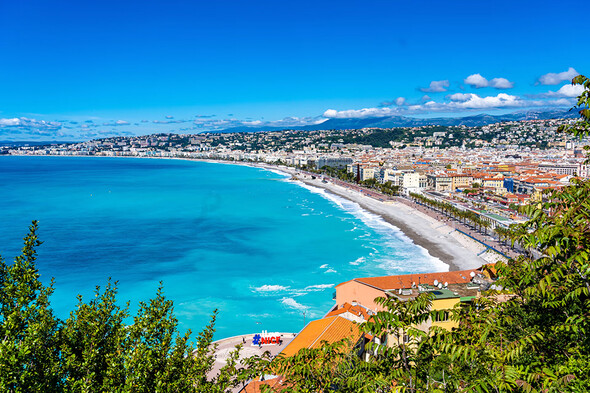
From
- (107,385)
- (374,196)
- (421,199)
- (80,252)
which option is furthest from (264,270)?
(374,196)

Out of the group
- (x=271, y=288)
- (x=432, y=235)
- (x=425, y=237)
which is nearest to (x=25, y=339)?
(x=271, y=288)

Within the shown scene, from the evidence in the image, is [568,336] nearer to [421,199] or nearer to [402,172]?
[421,199]

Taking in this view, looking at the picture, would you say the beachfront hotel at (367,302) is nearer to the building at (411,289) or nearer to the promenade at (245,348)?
the building at (411,289)

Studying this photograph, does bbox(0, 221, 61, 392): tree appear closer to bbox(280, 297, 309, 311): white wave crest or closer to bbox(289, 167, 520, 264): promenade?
bbox(280, 297, 309, 311): white wave crest

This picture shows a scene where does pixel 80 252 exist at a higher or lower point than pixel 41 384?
lower

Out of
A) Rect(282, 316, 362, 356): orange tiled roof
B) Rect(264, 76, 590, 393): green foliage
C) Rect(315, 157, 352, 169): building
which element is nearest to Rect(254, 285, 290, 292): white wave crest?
Rect(282, 316, 362, 356): orange tiled roof

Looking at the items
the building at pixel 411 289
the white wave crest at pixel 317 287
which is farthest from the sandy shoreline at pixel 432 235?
the building at pixel 411 289

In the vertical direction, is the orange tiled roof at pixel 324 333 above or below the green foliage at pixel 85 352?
below
